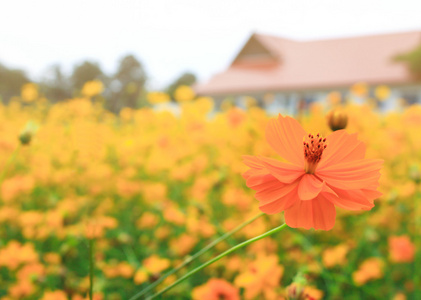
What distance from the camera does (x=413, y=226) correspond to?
85 centimetres

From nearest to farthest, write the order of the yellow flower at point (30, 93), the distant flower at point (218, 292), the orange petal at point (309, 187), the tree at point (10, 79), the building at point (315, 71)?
1. the orange petal at point (309, 187)
2. the distant flower at point (218, 292)
3. the yellow flower at point (30, 93)
4. the building at point (315, 71)
5. the tree at point (10, 79)

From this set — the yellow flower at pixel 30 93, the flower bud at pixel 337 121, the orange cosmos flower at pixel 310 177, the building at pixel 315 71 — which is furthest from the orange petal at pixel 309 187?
the building at pixel 315 71

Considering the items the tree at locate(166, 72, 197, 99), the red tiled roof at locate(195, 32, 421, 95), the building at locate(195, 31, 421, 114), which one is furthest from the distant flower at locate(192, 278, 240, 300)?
the tree at locate(166, 72, 197, 99)

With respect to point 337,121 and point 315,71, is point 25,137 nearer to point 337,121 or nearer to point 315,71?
point 337,121

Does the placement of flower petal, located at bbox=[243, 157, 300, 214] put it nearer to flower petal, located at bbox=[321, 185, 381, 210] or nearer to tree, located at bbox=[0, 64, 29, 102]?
flower petal, located at bbox=[321, 185, 381, 210]

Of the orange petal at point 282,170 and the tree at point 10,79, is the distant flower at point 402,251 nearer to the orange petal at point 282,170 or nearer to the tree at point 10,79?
the orange petal at point 282,170

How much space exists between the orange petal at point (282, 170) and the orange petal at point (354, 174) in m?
0.01

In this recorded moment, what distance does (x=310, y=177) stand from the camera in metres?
0.19

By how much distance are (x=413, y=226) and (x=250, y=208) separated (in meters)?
0.40

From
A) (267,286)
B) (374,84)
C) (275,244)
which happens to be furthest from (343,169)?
(374,84)

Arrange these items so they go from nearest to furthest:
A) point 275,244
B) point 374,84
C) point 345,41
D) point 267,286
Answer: point 267,286 → point 275,244 → point 374,84 → point 345,41

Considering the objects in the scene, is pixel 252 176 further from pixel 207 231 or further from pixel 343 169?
pixel 207 231

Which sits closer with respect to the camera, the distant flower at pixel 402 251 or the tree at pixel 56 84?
the distant flower at pixel 402 251

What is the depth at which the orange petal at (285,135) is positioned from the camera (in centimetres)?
19
